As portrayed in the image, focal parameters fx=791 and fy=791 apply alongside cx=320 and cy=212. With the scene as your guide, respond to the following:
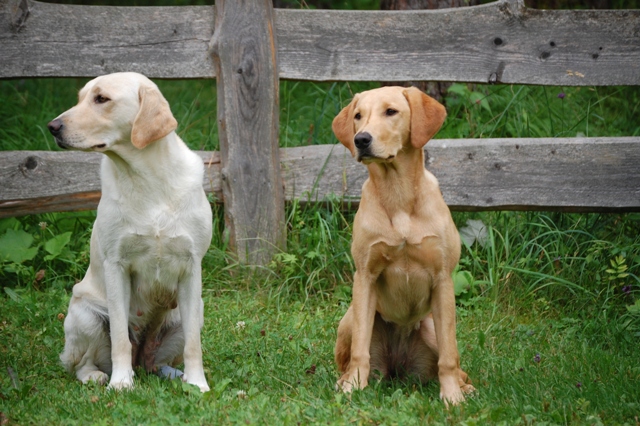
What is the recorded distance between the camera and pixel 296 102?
286 inches

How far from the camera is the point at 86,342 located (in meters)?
4.09

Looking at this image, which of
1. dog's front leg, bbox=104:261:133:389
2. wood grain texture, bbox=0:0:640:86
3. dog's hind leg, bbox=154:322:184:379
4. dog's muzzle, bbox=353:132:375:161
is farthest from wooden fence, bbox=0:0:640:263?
dog's muzzle, bbox=353:132:375:161

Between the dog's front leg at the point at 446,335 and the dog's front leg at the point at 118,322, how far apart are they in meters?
1.50

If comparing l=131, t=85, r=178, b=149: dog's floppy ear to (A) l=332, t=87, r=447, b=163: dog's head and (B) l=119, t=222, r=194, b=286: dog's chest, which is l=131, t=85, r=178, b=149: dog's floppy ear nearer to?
(B) l=119, t=222, r=194, b=286: dog's chest

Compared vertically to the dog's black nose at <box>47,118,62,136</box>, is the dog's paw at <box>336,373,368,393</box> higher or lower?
lower

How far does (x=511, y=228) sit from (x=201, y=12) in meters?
2.59

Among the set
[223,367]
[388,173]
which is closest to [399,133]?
[388,173]

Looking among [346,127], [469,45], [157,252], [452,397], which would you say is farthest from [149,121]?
[469,45]

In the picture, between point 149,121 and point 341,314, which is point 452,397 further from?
point 149,121

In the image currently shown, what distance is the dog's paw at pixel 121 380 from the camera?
3799mm

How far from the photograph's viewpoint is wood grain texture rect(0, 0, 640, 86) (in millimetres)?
5211

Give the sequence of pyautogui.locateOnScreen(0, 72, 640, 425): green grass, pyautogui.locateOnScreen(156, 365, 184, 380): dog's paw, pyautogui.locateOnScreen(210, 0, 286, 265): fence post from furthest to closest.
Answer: pyautogui.locateOnScreen(210, 0, 286, 265): fence post, pyautogui.locateOnScreen(156, 365, 184, 380): dog's paw, pyautogui.locateOnScreen(0, 72, 640, 425): green grass

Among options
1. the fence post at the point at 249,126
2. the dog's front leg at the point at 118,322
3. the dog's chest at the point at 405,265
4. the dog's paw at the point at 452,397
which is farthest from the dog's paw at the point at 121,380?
the fence post at the point at 249,126

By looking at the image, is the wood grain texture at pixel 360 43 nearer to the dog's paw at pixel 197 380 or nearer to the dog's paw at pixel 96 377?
the dog's paw at pixel 96 377
